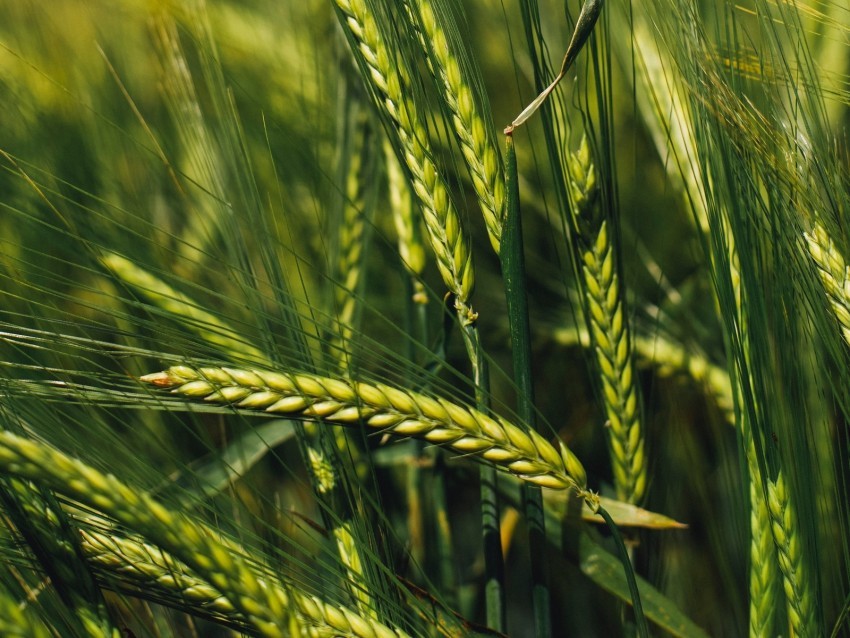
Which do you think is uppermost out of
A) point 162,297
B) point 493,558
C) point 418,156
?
point 418,156

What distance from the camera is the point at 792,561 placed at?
1.28ft

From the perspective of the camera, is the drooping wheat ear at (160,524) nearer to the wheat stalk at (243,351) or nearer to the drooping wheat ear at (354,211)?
the wheat stalk at (243,351)

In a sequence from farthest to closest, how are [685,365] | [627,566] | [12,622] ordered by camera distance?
[685,365] → [627,566] → [12,622]

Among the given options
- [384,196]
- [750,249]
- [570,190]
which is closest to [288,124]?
[384,196]

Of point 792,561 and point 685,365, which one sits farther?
point 685,365

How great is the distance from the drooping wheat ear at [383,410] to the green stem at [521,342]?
25mm

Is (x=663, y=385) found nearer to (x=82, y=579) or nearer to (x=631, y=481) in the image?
(x=631, y=481)

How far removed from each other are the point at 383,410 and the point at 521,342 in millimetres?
84

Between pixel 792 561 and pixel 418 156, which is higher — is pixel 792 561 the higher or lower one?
the lower one

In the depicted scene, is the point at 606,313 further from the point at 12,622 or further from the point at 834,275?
the point at 12,622

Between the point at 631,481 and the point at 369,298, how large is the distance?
1.10 ft

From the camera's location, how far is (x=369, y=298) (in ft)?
2.41

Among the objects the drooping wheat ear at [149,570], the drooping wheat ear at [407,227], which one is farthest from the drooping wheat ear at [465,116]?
the drooping wheat ear at [149,570]

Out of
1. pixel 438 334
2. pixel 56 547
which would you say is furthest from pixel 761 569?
pixel 56 547
